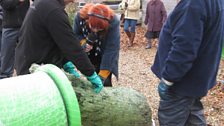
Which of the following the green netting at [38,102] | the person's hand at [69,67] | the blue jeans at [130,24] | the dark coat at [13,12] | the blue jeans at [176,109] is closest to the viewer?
the green netting at [38,102]

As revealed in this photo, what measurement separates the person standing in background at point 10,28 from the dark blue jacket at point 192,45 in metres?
2.54

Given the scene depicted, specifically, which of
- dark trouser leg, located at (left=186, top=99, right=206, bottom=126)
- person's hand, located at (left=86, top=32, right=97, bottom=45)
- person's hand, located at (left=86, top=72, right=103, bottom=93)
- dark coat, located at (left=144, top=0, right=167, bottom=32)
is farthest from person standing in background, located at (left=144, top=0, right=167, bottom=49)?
person's hand, located at (left=86, top=72, right=103, bottom=93)

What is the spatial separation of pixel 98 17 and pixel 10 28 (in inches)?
79.1

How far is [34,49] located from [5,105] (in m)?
1.34

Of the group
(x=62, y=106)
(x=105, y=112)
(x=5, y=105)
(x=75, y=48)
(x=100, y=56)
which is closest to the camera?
(x=5, y=105)

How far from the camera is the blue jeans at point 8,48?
4797 millimetres

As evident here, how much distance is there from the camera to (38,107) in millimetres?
1555

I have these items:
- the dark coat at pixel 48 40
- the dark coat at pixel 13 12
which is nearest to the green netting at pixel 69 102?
the dark coat at pixel 48 40

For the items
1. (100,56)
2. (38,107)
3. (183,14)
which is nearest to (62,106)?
(38,107)

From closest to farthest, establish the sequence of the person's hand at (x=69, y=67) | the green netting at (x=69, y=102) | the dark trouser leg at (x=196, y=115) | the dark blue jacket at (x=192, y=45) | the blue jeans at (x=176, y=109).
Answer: the green netting at (x=69, y=102) < the dark blue jacket at (x=192, y=45) < the blue jeans at (x=176, y=109) < the dark trouser leg at (x=196, y=115) < the person's hand at (x=69, y=67)

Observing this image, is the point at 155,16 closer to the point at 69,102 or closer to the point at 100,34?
the point at 100,34

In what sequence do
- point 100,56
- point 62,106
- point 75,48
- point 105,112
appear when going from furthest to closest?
point 100,56 < point 105,112 < point 75,48 < point 62,106

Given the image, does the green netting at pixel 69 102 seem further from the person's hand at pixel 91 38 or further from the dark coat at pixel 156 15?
the dark coat at pixel 156 15

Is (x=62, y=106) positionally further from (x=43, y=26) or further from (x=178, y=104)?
(x=178, y=104)
